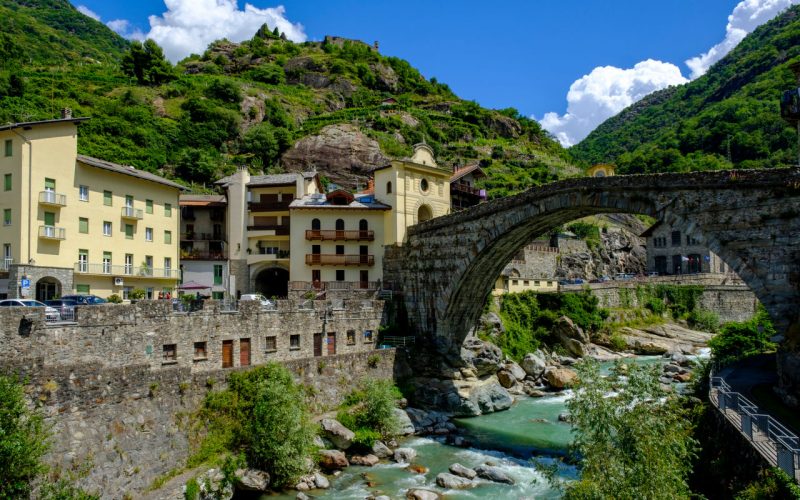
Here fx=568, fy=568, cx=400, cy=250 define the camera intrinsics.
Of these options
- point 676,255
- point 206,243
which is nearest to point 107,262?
point 206,243

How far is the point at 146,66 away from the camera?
92250 mm

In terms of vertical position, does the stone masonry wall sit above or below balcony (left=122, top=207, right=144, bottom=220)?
below

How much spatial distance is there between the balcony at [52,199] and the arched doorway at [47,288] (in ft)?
13.3

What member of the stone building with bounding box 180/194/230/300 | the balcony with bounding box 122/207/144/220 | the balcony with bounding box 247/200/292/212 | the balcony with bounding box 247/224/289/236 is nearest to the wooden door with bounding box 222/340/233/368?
the balcony with bounding box 122/207/144/220

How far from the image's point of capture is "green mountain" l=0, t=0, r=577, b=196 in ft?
223

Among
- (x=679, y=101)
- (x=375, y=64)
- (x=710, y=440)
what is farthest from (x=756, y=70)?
(x=710, y=440)

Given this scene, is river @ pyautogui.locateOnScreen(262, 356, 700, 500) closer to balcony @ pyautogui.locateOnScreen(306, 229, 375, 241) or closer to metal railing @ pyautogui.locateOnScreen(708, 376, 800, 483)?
metal railing @ pyautogui.locateOnScreen(708, 376, 800, 483)

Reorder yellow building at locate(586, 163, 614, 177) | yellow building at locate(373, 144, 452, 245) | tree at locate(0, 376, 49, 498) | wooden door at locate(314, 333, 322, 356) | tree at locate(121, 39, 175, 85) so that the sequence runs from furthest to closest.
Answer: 1. tree at locate(121, 39, 175, 85)
2. yellow building at locate(586, 163, 614, 177)
3. yellow building at locate(373, 144, 452, 245)
4. wooden door at locate(314, 333, 322, 356)
5. tree at locate(0, 376, 49, 498)

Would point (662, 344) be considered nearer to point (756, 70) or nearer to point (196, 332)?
point (196, 332)

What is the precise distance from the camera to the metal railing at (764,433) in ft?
40.2

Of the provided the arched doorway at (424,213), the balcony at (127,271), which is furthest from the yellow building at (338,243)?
the balcony at (127,271)

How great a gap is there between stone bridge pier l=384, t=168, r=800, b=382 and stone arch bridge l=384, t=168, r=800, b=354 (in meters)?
0.04

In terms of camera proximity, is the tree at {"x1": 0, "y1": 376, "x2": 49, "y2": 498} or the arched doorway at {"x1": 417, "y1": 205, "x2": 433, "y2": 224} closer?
the tree at {"x1": 0, "y1": 376, "x2": 49, "y2": 498}

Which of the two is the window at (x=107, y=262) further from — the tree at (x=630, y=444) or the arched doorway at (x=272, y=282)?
the tree at (x=630, y=444)
